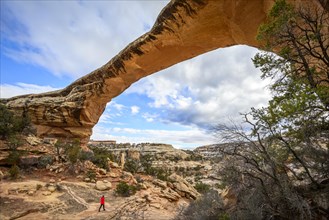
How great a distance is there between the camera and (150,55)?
13070mm

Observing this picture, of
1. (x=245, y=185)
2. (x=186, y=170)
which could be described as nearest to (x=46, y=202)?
(x=245, y=185)

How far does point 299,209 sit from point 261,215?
26.5 inches

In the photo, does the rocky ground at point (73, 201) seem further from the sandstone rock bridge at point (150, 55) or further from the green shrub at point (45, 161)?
the sandstone rock bridge at point (150, 55)

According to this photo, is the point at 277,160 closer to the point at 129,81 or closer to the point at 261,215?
the point at 261,215

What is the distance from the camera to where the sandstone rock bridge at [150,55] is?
9.05m

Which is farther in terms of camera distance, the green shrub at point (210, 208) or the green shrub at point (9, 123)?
the green shrub at point (9, 123)

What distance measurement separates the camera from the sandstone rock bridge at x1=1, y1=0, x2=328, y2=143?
9055 millimetres

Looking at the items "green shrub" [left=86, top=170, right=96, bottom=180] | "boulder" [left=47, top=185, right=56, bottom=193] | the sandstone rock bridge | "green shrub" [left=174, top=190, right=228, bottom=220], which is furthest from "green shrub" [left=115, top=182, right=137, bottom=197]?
the sandstone rock bridge

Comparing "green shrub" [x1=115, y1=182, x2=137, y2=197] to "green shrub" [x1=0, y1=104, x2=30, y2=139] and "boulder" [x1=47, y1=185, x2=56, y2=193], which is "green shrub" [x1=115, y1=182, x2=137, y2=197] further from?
"green shrub" [x1=0, y1=104, x2=30, y2=139]

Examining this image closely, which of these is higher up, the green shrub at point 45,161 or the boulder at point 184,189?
the green shrub at point 45,161

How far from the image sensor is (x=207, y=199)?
765 centimetres

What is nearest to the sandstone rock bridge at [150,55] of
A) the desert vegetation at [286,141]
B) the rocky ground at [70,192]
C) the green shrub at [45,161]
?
the desert vegetation at [286,141]

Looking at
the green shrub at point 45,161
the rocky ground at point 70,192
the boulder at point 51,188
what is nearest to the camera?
the rocky ground at point 70,192

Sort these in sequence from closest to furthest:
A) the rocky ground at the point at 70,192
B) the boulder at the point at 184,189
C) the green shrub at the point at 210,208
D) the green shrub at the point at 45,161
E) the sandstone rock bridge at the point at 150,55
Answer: the green shrub at the point at 210,208, the sandstone rock bridge at the point at 150,55, the rocky ground at the point at 70,192, the boulder at the point at 184,189, the green shrub at the point at 45,161
